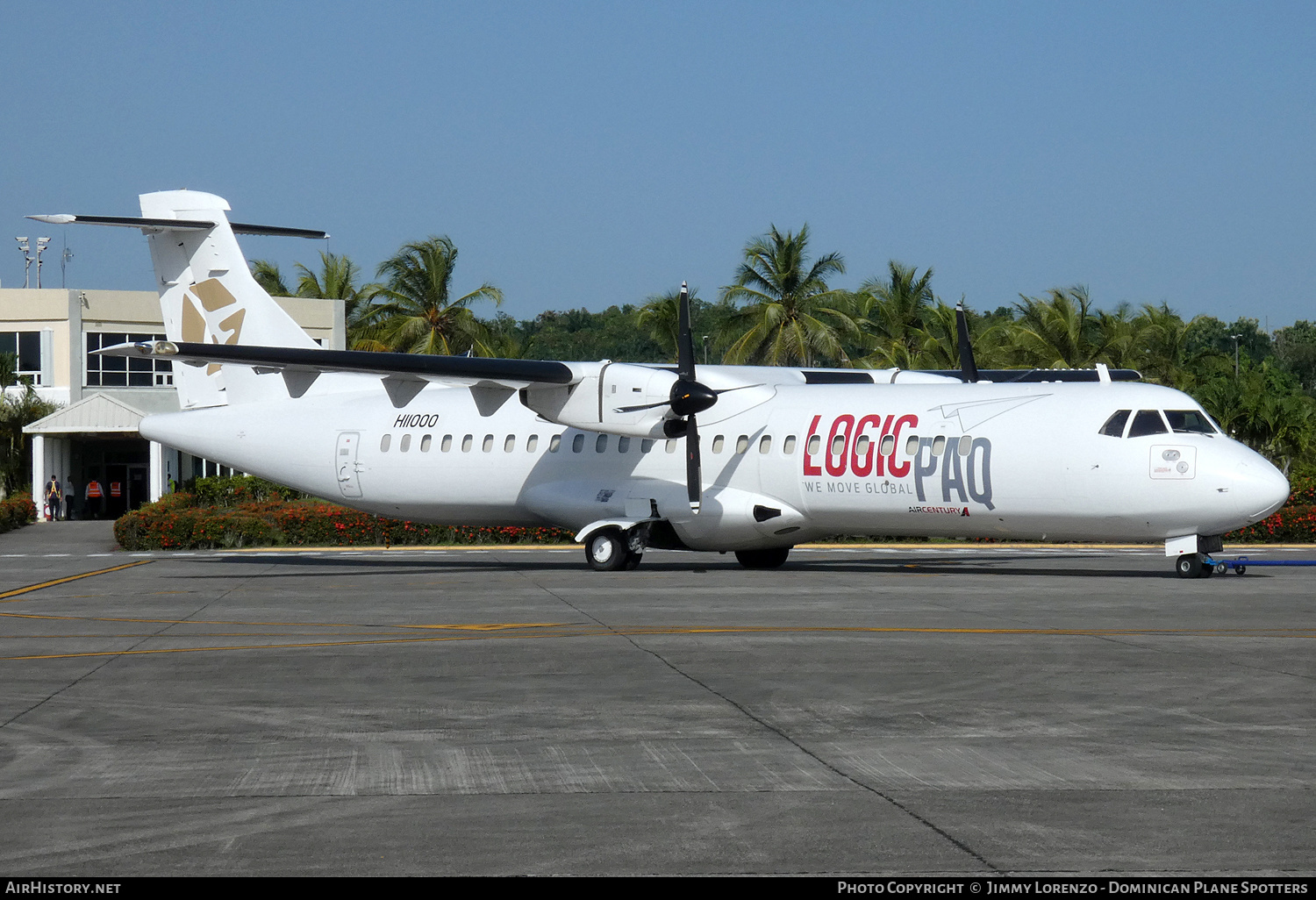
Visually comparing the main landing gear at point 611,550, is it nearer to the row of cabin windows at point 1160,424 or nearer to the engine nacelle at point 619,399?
the engine nacelle at point 619,399

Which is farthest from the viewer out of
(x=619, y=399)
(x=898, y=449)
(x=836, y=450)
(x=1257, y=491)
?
(x=619, y=399)

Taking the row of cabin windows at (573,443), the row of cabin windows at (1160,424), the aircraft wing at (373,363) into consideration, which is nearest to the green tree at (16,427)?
the row of cabin windows at (573,443)

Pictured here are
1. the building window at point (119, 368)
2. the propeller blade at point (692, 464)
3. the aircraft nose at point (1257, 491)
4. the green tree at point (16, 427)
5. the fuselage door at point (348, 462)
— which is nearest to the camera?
the aircraft nose at point (1257, 491)

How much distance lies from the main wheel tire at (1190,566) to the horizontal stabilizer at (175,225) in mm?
16979

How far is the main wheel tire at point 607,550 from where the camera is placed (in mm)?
22812

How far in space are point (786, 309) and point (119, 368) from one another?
25110 millimetres

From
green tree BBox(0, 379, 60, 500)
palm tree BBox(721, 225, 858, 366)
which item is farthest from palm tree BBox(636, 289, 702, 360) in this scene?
green tree BBox(0, 379, 60, 500)

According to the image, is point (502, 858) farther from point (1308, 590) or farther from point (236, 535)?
point (236, 535)

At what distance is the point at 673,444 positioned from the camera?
2289 centimetres

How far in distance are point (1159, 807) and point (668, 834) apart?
2.29 meters

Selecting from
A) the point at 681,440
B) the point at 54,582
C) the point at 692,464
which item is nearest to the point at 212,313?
the point at 54,582

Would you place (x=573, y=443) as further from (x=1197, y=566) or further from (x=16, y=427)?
(x=16, y=427)

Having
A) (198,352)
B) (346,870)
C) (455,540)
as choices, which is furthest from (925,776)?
(455,540)

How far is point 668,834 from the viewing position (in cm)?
596
